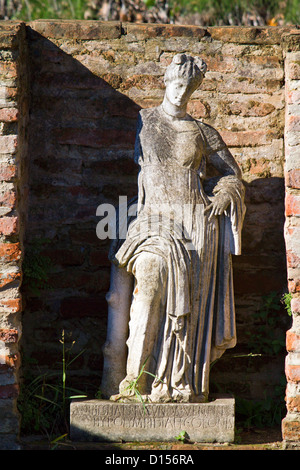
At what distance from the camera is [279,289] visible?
4969 mm

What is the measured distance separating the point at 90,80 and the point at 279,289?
1.84 m

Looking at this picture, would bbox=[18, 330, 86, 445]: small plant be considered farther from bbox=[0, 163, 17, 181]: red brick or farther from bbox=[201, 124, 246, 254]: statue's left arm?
bbox=[201, 124, 246, 254]: statue's left arm

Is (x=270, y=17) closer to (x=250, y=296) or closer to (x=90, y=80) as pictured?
(x=90, y=80)

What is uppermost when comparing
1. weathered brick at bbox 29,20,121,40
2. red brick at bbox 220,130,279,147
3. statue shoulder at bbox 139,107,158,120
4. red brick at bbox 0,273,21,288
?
weathered brick at bbox 29,20,121,40

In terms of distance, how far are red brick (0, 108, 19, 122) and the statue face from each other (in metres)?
0.89

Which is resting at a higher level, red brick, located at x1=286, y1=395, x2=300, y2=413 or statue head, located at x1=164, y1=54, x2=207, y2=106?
statue head, located at x1=164, y1=54, x2=207, y2=106

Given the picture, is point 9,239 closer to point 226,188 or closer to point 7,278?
point 7,278

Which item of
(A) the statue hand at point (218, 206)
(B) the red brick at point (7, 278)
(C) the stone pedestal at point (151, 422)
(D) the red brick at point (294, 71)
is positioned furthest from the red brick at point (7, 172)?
(D) the red brick at point (294, 71)

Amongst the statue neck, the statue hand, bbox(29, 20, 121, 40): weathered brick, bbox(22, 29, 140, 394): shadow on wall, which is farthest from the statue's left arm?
bbox(29, 20, 121, 40): weathered brick

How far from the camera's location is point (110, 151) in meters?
Result: 5.00

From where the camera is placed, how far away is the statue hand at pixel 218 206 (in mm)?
4383

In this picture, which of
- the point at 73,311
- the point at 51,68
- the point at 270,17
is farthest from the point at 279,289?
the point at 270,17

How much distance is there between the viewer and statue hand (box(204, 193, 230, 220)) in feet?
14.4

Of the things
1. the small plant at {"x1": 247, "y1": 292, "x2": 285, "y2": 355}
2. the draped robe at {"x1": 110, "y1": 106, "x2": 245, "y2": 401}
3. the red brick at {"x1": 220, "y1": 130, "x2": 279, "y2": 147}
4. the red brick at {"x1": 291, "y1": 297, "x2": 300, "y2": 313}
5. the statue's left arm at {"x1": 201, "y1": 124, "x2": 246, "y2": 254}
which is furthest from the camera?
the red brick at {"x1": 220, "y1": 130, "x2": 279, "y2": 147}
